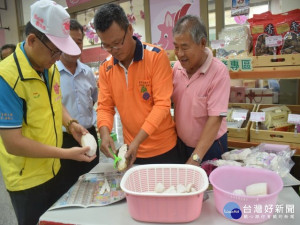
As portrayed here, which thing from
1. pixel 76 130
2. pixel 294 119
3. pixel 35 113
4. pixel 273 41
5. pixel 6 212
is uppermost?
pixel 273 41

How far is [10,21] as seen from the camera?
19.6 ft

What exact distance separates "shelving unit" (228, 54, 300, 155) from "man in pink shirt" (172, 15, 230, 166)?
2.28 feet

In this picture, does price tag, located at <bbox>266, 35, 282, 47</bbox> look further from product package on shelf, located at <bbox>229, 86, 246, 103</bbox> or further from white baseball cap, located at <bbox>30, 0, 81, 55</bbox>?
white baseball cap, located at <bbox>30, 0, 81, 55</bbox>

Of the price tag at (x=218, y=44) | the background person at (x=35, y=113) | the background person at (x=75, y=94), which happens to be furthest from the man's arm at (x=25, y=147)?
the price tag at (x=218, y=44)

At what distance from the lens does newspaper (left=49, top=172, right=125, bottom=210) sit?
123cm

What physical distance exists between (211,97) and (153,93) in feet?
1.17

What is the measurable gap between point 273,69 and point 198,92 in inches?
36.2

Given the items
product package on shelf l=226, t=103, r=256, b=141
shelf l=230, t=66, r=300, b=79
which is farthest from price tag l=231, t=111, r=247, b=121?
shelf l=230, t=66, r=300, b=79

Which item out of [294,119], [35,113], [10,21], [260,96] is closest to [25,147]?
[35,113]

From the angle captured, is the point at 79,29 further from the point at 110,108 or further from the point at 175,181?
the point at 175,181

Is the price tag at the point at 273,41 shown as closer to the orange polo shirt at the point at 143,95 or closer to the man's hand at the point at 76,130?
the orange polo shirt at the point at 143,95

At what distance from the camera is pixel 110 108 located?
1.71 meters

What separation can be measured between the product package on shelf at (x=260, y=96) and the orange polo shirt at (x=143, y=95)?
1.41 m

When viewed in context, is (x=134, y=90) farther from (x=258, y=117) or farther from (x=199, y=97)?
(x=258, y=117)
